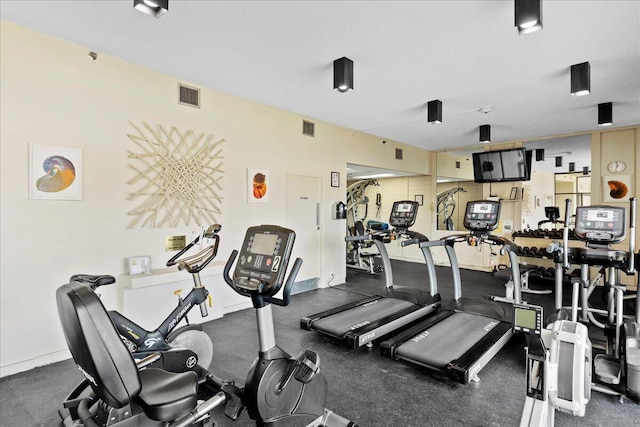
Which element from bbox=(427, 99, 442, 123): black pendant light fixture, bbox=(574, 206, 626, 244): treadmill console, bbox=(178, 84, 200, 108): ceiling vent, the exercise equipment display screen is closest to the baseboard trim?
bbox=(178, 84, 200, 108): ceiling vent

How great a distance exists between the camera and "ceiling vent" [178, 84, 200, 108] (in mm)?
4074

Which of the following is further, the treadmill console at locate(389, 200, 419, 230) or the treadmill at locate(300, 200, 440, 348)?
the treadmill console at locate(389, 200, 419, 230)

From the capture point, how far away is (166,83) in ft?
13.0

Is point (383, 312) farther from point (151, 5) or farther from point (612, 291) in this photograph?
point (151, 5)

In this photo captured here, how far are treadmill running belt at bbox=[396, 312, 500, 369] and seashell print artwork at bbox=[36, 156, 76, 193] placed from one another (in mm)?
3574

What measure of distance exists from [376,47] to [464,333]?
3.04 m

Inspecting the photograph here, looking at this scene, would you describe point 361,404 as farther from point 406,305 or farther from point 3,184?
point 3,184

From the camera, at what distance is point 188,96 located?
13.6 feet

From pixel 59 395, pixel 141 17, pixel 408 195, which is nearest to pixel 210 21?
pixel 141 17

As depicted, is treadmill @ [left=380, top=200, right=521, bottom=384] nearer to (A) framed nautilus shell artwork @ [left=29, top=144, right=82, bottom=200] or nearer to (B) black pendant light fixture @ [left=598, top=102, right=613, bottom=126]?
(B) black pendant light fixture @ [left=598, top=102, right=613, bottom=126]

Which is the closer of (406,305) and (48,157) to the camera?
(48,157)

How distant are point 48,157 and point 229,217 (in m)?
2.03

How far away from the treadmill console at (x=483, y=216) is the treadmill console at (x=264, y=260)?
3.37 metres

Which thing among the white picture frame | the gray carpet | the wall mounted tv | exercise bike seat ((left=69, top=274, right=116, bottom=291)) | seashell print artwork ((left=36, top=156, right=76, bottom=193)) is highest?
the wall mounted tv
